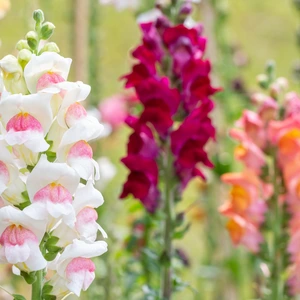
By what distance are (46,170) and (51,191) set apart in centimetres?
2

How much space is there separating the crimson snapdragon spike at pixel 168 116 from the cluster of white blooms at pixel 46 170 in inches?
9.3

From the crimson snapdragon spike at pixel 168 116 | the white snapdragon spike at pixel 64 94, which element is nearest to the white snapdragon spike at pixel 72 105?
the white snapdragon spike at pixel 64 94

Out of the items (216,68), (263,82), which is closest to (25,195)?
(263,82)

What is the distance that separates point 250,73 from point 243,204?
1.54m

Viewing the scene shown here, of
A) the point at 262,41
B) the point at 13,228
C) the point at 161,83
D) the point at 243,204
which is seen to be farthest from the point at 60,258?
the point at 262,41

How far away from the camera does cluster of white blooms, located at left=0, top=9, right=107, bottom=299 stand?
1.78 ft

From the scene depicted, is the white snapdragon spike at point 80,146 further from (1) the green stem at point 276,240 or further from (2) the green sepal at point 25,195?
(1) the green stem at point 276,240

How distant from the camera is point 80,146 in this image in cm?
56

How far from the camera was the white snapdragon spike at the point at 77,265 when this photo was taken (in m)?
0.56

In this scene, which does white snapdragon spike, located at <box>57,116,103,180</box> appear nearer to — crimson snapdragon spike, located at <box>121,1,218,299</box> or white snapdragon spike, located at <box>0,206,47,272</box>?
white snapdragon spike, located at <box>0,206,47,272</box>

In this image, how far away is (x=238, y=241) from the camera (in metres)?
0.95

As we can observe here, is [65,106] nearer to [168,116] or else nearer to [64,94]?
[64,94]

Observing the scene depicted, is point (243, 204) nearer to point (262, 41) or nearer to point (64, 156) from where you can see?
point (64, 156)

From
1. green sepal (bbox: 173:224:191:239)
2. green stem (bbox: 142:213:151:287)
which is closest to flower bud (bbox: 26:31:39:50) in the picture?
green sepal (bbox: 173:224:191:239)
